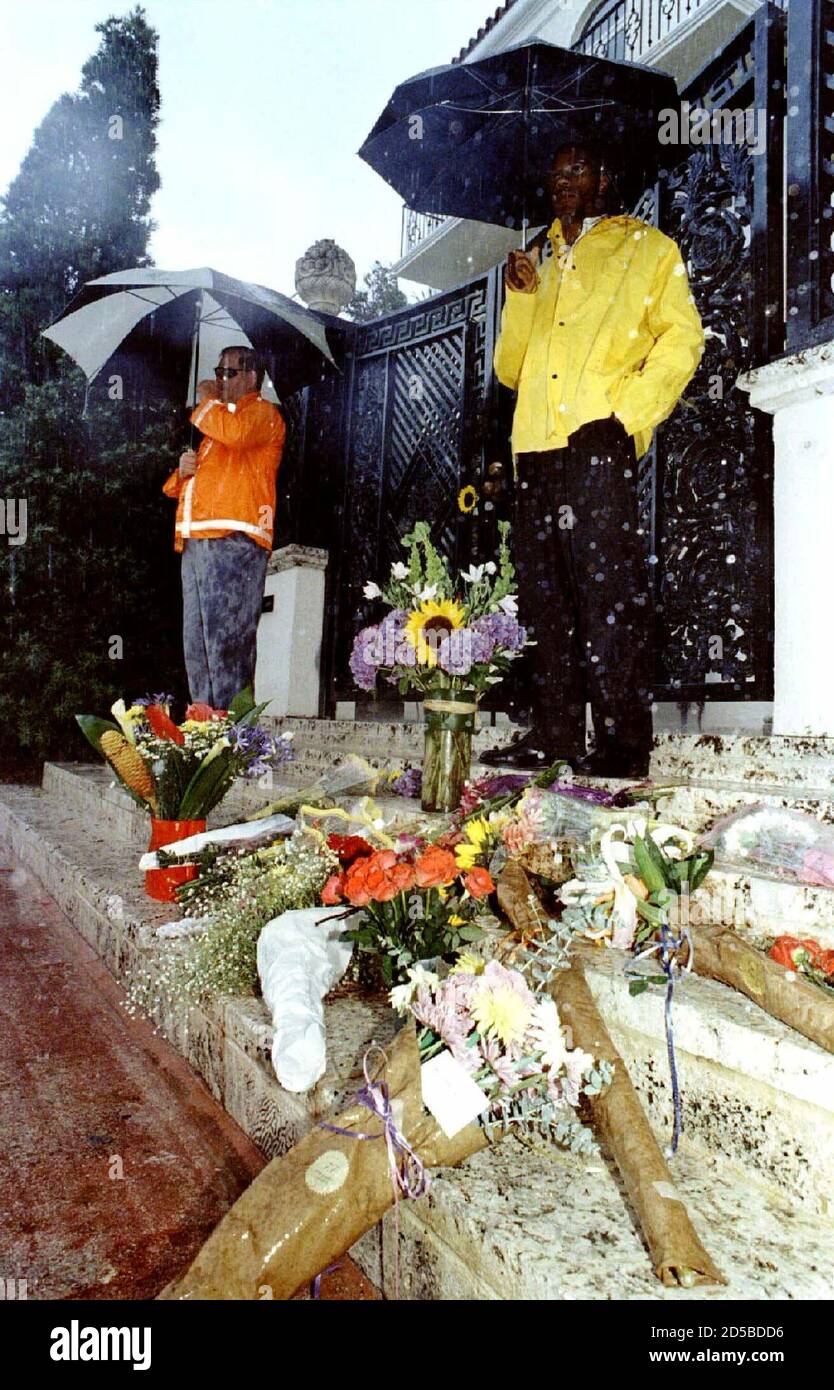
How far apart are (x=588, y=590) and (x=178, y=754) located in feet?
5.57

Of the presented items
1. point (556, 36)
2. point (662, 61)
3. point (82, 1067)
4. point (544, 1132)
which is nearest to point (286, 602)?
point (82, 1067)

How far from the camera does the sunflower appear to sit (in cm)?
280

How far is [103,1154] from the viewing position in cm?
178

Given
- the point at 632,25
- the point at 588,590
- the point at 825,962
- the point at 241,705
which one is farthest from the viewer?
the point at 632,25

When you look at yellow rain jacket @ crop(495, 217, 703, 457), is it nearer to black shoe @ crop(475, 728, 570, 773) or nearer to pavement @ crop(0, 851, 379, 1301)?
black shoe @ crop(475, 728, 570, 773)

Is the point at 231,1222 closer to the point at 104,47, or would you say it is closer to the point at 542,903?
the point at 542,903

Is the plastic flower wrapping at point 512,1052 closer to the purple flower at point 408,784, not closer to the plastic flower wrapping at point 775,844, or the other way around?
the plastic flower wrapping at point 775,844

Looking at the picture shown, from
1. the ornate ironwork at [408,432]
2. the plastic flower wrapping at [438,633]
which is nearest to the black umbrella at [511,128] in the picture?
the ornate ironwork at [408,432]

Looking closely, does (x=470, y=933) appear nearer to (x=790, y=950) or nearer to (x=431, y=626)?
(x=790, y=950)

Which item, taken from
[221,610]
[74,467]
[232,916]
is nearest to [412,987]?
[232,916]

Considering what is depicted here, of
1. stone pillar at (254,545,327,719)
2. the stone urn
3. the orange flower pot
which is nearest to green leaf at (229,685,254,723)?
the orange flower pot

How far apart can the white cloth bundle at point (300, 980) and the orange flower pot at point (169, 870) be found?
1018 millimetres

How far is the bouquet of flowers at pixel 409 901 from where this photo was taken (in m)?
1.83

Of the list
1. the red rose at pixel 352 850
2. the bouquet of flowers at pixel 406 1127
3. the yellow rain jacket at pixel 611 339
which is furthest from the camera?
the yellow rain jacket at pixel 611 339
